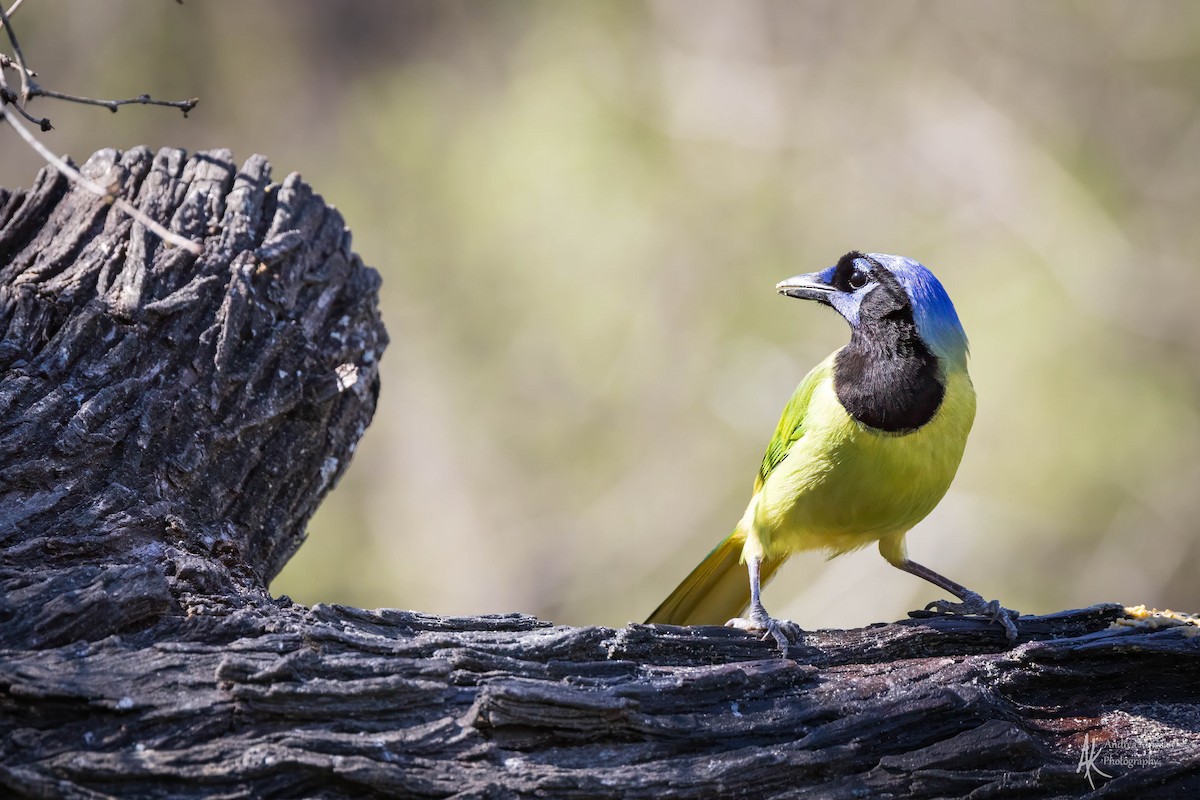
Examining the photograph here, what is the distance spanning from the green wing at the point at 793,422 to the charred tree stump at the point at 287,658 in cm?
97

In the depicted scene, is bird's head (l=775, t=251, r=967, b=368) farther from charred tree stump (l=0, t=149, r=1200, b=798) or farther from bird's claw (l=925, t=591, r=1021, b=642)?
charred tree stump (l=0, t=149, r=1200, b=798)

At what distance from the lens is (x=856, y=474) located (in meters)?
4.00

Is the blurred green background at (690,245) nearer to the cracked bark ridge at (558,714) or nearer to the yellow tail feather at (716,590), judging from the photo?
the yellow tail feather at (716,590)

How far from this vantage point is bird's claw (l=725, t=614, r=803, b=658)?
11.3 ft

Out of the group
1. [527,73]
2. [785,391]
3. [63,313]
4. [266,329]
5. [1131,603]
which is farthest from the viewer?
[527,73]

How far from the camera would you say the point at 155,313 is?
153 inches

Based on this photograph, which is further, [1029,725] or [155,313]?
[155,313]

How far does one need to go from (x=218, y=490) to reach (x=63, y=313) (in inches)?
31.6

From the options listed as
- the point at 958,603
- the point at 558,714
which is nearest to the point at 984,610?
the point at 958,603

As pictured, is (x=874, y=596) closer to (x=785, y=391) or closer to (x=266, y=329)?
(x=785, y=391)

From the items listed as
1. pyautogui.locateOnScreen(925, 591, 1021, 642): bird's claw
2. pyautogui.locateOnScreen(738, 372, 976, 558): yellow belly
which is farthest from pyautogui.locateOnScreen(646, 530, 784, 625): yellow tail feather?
pyautogui.locateOnScreen(925, 591, 1021, 642): bird's claw

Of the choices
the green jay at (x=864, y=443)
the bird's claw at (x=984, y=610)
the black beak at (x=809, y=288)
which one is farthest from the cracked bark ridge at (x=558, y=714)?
the black beak at (x=809, y=288)

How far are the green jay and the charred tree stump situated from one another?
524mm

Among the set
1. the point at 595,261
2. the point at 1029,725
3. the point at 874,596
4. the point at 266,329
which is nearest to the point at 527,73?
the point at 595,261
